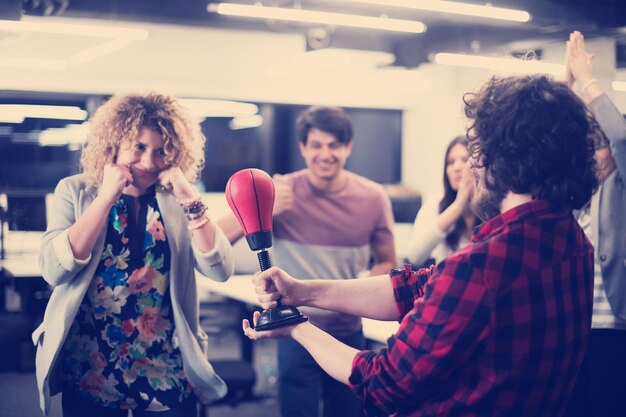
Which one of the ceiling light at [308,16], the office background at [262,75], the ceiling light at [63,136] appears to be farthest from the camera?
the ceiling light at [63,136]

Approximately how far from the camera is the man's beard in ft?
4.19

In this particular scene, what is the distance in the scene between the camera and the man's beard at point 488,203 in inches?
50.3

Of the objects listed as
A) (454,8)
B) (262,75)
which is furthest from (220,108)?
(454,8)

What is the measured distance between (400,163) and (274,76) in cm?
216

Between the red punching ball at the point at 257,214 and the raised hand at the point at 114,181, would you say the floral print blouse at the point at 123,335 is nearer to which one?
the raised hand at the point at 114,181

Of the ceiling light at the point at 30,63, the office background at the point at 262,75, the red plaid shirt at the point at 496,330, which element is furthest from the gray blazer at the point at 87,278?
the ceiling light at the point at 30,63

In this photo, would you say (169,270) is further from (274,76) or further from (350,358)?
(274,76)

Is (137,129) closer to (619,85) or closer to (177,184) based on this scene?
(177,184)

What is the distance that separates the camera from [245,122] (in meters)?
8.17

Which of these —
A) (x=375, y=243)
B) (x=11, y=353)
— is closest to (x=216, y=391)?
(x=375, y=243)

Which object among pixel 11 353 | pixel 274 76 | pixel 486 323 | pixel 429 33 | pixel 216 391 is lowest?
pixel 11 353

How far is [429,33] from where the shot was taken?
311 inches

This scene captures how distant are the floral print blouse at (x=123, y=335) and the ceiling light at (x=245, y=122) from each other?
6.29 m

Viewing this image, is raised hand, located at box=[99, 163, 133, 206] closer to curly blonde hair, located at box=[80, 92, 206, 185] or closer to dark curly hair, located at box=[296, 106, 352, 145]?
curly blonde hair, located at box=[80, 92, 206, 185]
